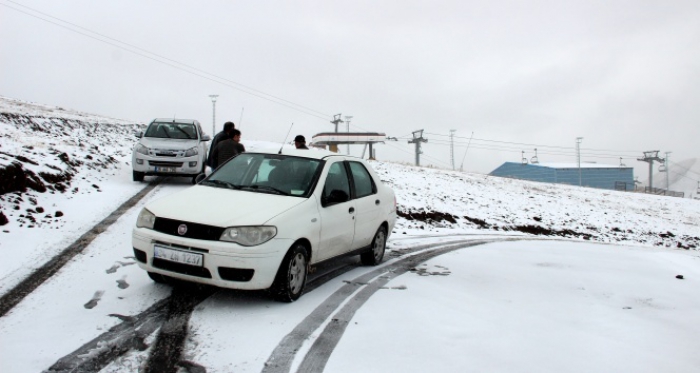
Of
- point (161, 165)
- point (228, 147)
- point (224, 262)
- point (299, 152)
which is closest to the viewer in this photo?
point (224, 262)

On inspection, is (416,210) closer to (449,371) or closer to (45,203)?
(45,203)

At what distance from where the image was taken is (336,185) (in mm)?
5988

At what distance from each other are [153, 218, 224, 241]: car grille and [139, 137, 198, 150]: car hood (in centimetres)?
834

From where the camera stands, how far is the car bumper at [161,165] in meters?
12.2

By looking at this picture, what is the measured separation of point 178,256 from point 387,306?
2133 mm

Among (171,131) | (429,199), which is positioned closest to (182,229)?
(171,131)

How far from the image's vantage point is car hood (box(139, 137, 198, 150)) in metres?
12.3

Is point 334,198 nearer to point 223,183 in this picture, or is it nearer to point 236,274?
point 223,183

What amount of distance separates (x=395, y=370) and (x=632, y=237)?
61.0 feet

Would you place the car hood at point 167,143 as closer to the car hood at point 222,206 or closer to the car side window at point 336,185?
the car side window at point 336,185

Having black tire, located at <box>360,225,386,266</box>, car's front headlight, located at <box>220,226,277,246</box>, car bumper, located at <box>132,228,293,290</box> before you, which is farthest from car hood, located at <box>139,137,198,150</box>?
car's front headlight, located at <box>220,226,277,246</box>

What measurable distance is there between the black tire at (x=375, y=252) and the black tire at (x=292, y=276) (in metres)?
1.97

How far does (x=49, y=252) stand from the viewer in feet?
20.4

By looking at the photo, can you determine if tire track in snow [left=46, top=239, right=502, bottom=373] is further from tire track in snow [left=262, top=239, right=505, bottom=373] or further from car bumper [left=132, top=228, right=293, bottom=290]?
car bumper [left=132, top=228, right=293, bottom=290]
